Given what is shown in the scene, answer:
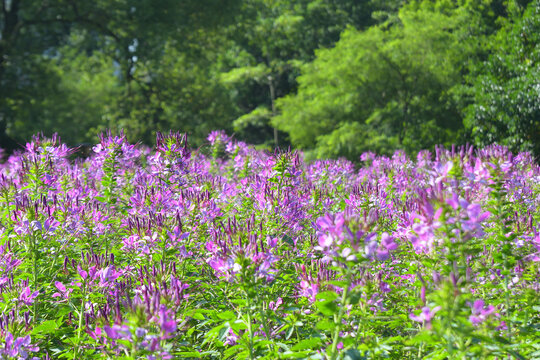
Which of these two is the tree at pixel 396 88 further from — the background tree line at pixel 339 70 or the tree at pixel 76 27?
the tree at pixel 76 27

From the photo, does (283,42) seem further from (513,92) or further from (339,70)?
(513,92)

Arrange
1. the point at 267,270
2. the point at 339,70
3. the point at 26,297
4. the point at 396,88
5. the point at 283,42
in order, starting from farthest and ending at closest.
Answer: the point at 283,42 → the point at 396,88 → the point at 339,70 → the point at 26,297 → the point at 267,270

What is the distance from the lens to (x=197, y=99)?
78.1 feet

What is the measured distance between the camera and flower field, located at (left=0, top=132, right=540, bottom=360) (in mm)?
1789

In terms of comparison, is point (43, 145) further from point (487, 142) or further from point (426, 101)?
point (426, 101)

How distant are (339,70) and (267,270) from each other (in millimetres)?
16950

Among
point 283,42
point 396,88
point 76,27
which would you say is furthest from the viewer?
point 283,42

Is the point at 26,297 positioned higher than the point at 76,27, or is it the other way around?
the point at 76,27

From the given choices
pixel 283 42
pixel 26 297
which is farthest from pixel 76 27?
pixel 26 297

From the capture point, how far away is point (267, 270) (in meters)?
2.03

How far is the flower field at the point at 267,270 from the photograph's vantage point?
1.79 meters

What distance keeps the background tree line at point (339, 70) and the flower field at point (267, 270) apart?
1124cm

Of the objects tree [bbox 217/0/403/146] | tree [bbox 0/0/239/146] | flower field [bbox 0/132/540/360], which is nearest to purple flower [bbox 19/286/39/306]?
flower field [bbox 0/132/540/360]

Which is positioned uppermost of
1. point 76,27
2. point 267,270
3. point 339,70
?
point 76,27
